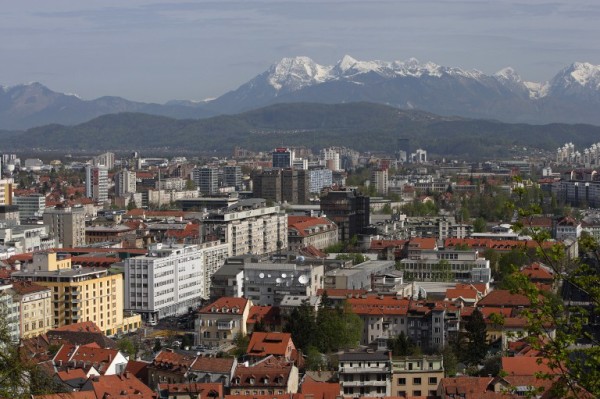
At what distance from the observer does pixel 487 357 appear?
18.8 metres

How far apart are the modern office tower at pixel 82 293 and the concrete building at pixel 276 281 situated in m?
2.65

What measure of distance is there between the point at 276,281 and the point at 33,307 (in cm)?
510

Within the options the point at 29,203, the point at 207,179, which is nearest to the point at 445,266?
the point at 29,203

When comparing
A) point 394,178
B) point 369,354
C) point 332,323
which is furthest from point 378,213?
point 369,354

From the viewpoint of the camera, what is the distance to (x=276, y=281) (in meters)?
24.7

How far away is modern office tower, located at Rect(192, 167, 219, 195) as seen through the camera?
219 ft

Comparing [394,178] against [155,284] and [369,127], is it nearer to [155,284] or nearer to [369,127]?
[155,284]

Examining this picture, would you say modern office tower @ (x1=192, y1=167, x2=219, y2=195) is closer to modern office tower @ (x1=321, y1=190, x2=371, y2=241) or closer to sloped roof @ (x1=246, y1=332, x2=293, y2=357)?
modern office tower @ (x1=321, y1=190, x2=371, y2=241)

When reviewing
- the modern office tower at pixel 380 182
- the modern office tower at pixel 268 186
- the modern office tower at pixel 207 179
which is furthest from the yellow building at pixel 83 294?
the modern office tower at pixel 207 179

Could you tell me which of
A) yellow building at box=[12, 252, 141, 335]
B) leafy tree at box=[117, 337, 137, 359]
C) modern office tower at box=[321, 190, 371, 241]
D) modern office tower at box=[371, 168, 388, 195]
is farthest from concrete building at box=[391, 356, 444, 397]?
modern office tower at box=[371, 168, 388, 195]

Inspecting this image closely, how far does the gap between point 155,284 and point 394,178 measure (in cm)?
4729

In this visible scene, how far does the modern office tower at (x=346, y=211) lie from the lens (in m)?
39.8

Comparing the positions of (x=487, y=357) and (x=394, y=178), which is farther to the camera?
(x=394, y=178)

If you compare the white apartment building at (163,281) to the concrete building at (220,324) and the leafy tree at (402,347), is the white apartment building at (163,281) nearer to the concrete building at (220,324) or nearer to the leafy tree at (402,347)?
the concrete building at (220,324)
